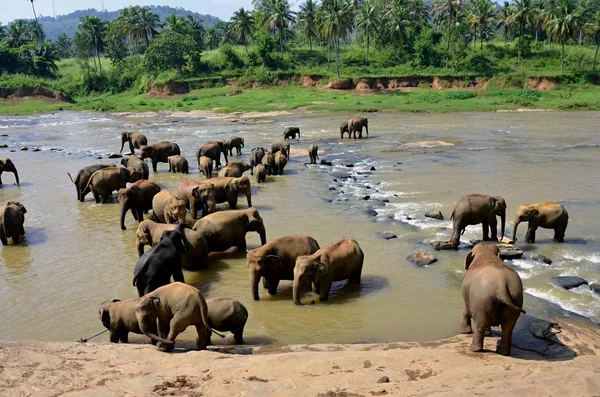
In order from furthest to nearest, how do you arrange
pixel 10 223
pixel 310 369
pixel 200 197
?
pixel 200 197 → pixel 10 223 → pixel 310 369

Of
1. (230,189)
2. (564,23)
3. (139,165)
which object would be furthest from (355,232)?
(564,23)

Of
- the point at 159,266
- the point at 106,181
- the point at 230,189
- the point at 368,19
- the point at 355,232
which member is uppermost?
A: the point at 368,19

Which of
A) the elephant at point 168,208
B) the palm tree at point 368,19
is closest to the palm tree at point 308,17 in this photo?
the palm tree at point 368,19

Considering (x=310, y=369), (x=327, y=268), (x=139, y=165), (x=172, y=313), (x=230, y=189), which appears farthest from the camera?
(x=139, y=165)

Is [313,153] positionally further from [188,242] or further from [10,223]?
[188,242]

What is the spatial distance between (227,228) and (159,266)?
2.46 meters

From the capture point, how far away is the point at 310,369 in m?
6.12

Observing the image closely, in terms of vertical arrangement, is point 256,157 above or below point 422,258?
above

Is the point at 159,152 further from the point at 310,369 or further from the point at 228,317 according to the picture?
the point at 310,369

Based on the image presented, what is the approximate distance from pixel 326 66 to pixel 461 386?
6803cm

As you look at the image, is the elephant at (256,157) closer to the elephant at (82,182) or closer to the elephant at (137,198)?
the elephant at (82,182)

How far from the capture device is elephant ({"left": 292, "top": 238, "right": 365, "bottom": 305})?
28.5 feet

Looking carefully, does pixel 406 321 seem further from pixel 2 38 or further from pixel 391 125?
pixel 2 38

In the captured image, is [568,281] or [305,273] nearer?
[305,273]
